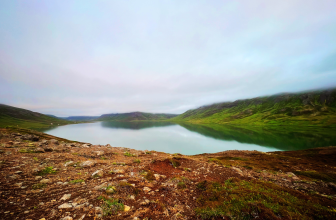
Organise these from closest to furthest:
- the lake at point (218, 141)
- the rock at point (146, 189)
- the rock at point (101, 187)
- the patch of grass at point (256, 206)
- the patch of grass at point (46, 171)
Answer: the patch of grass at point (256, 206), the rock at point (101, 187), the rock at point (146, 189), the patch of grass at point (46, 171), the lake at point (218, 141)

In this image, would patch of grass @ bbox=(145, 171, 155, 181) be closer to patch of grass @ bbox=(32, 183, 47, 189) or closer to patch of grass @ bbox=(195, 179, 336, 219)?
patch of grass @ bbox=(195, 179, 336, 219)

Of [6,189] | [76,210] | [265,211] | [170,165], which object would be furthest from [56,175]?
[265,211]

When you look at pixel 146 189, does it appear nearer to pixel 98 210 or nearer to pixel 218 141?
pixel 98 210

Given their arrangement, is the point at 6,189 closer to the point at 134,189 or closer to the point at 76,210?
the point at 76,210

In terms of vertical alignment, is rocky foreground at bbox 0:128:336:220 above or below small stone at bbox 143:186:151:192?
above

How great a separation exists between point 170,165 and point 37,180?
1193cm

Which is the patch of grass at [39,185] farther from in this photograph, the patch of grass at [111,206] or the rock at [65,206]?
the patch of grass at [111,206]

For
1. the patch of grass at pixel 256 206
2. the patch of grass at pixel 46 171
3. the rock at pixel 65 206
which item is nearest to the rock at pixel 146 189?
the patch of grass at pixel 256 206

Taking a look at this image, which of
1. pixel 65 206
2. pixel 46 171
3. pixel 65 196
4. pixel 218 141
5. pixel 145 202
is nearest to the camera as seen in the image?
pixel 65 206

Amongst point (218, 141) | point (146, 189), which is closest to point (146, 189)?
point (146, 189)

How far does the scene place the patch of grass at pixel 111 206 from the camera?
5993 mm

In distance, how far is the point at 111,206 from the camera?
20.6ft

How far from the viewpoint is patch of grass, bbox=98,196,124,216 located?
5.99 meters

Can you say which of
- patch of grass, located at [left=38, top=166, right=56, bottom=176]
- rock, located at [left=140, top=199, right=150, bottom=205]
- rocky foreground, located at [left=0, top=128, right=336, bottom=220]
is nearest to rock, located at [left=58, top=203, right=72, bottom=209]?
rocky foreground, located at [left=0, top=128, right=336, bottom=220]
